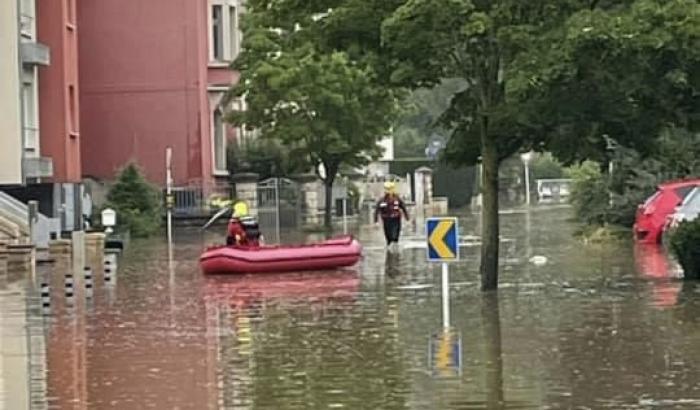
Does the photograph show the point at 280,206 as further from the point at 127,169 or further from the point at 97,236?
the point at 97,236

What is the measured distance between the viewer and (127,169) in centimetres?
5225

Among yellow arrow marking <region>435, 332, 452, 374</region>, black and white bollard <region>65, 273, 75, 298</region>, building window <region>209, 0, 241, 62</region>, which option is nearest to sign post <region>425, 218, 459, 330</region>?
yellow arrow marking <region>435, 332, 452, 374</region>

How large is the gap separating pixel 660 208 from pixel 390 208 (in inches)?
258

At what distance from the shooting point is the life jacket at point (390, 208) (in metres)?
39.8

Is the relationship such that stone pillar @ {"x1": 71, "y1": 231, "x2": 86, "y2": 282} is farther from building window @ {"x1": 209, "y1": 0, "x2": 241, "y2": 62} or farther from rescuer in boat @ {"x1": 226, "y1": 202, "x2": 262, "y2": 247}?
building window @ {"x1": 209, "y1": 0, "x2": 241, "y2": 62}

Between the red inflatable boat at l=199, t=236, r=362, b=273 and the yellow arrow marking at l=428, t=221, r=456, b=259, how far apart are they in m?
12.2

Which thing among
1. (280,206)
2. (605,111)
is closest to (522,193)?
(280,206)

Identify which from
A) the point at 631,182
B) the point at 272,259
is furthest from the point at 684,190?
the point at 272,259

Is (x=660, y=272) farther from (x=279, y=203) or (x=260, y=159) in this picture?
(x=260, y=159)

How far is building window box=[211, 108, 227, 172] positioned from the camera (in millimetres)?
59969

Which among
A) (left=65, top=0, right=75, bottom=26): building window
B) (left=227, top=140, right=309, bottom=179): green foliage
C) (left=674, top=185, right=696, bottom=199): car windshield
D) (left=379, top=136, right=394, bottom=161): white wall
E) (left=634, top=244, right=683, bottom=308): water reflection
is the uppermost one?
(left=65, top=0, right=75, bottom=26): building window

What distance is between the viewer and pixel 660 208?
3725 centimetres

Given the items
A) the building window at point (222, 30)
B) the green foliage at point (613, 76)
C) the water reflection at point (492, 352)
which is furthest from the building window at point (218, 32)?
the green foliage at point (613, 76)

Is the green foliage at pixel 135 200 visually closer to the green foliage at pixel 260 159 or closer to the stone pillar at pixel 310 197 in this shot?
the green foliage at pixel 260 159
